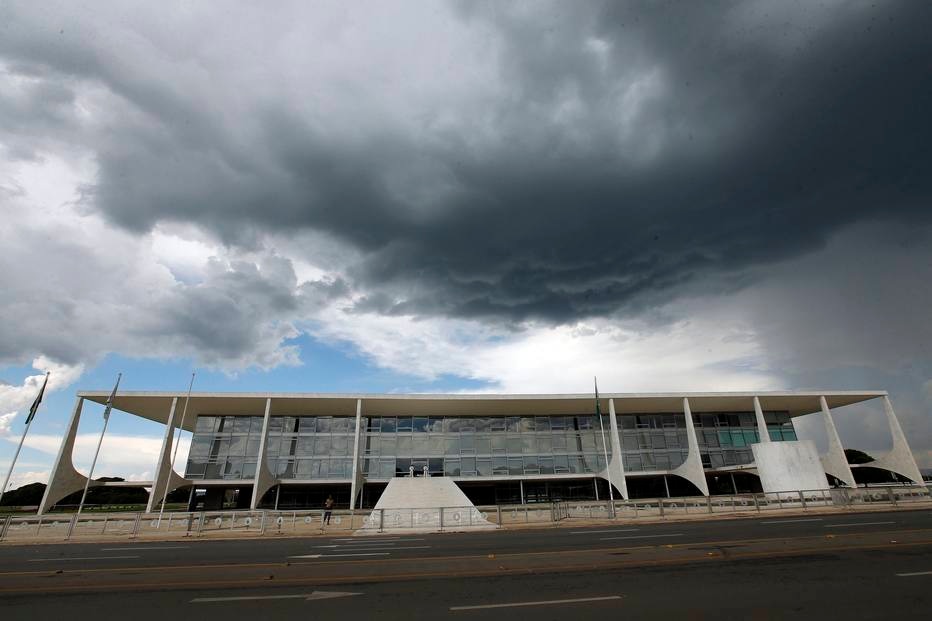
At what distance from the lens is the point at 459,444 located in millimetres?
53219

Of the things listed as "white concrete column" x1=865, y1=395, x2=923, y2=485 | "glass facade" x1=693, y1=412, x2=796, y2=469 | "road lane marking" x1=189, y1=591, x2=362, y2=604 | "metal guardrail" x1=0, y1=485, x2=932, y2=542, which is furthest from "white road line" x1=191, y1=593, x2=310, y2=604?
"white concrete column" x1=865, y1=395, x2=923, y2=485

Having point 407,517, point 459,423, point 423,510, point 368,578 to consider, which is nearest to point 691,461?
point 459,423

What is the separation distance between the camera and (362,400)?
4734cm

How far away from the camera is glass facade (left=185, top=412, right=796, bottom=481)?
50281 mm

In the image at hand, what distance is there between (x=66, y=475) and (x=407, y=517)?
124 ft

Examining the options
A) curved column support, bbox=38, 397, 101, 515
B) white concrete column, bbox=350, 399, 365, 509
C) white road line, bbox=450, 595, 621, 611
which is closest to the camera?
white road line, bbox=450, 595, 621, 611

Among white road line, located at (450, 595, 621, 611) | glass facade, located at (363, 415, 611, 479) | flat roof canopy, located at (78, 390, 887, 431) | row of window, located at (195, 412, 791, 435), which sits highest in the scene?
flat roof canopy, located at (78, 390, 887, 431)

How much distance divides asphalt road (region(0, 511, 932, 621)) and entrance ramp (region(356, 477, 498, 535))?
29.6 ft

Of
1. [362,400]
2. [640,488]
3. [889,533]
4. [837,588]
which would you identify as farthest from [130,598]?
[640,488]

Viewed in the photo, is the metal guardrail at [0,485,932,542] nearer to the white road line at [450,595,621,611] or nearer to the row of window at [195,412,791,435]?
the white road line at [450,595,621,611]

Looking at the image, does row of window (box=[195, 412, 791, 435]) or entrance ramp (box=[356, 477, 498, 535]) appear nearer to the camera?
entrance ramp (box=[356, 477, 498, 535])

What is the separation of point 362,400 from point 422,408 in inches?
290

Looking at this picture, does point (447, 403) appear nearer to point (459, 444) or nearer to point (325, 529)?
point (459, 444)

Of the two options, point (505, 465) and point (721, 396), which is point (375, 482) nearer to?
point (505, 465)
